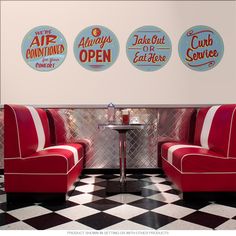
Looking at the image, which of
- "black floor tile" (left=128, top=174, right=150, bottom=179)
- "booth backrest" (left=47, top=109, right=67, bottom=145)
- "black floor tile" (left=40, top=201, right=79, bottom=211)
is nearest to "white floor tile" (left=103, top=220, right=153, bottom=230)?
"black floor tile" (left=40, top=201, right=79, bottom=211)

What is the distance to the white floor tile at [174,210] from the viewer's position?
2.66 m

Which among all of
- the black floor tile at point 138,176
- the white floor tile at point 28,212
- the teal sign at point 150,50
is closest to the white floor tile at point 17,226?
the white floor tile at point 28,212

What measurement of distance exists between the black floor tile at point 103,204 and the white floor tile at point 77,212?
0.08 metres

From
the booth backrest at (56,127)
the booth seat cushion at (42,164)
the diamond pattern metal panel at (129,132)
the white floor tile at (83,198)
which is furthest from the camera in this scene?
the diamond pattern metal panel at (129,132)

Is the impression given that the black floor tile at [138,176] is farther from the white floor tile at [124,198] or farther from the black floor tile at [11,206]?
the black floor tile at [11,206]

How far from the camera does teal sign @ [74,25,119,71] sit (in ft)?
15.6

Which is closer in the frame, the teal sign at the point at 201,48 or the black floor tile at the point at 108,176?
the black floor tile at the point at 108,176

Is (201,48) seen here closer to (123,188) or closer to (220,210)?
(123,188)

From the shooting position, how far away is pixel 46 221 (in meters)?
2.49

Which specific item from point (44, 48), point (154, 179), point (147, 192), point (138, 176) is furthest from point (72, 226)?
point (44, 48)

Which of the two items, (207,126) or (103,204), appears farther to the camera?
(207,126)

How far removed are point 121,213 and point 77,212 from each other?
0.41 meters

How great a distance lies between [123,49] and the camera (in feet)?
15.7

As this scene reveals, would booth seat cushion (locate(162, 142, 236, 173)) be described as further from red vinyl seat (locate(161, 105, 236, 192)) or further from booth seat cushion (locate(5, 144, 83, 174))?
booth seat cushion (locate(5, 144, 83, 174))
